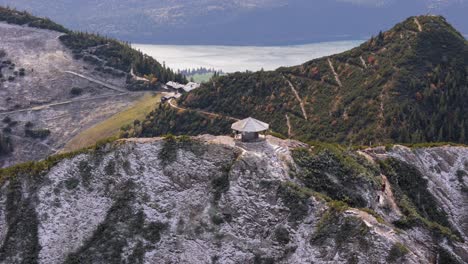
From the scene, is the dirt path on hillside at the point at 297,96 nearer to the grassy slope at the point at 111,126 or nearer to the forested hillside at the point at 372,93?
the forested hillside at the point at 372,93

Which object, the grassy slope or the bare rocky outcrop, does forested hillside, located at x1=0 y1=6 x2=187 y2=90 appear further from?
the grassy slope

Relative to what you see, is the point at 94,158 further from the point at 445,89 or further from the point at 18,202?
the point at 445,89

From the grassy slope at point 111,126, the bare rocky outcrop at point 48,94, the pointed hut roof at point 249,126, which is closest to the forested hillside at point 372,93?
the grassy slope at point 111,126

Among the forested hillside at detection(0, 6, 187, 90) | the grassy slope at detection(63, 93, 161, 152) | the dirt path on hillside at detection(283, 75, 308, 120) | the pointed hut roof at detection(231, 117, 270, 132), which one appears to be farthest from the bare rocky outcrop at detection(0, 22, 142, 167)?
the pointed hut roof at detection(231, 117, 270, 132)

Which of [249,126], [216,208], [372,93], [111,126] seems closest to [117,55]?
[111,126]

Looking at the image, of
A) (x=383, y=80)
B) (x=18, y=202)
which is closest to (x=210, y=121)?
(x=383, y=80)

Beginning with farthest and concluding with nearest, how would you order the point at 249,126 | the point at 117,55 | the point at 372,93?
the point at 117,55, the point at 372,93, the point at 249,126

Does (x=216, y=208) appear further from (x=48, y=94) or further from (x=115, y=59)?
(x=115, y=59)
